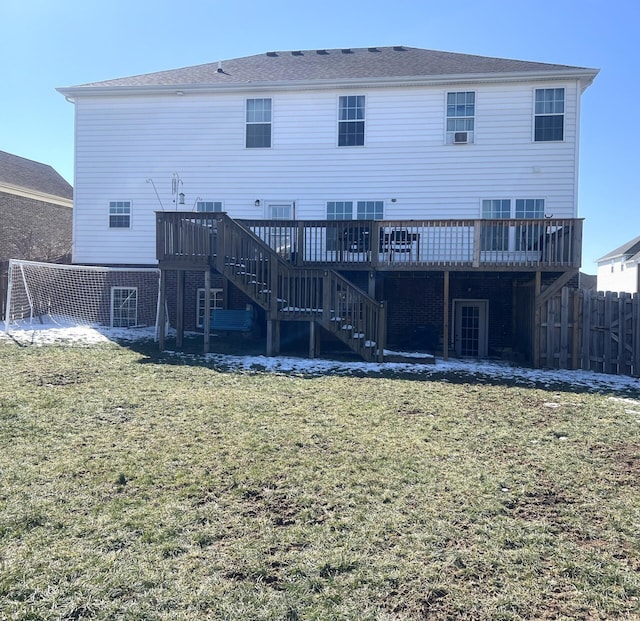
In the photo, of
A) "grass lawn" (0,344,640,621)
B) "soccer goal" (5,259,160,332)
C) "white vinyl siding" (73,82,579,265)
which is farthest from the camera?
"soccer goal" (5,259,160,332)

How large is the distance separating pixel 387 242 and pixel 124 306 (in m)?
8.06

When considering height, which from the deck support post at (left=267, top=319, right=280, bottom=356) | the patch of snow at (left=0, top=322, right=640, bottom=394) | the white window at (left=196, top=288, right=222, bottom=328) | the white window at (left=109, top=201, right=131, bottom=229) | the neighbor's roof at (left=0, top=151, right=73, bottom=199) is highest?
the neighbor's roof at (left=0, top=151, right=73, bottom=199)

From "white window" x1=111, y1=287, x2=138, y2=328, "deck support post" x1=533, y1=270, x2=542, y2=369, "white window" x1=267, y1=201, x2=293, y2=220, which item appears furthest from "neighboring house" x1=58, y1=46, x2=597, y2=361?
"white window" x1=111, y1=287, x2=138, y2=328

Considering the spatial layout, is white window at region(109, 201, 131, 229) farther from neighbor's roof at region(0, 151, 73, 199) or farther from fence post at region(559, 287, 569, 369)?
fence post at region(559, 287, 569, 369)

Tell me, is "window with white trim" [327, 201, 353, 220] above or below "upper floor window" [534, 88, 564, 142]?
below

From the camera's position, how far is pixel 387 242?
11.7 m

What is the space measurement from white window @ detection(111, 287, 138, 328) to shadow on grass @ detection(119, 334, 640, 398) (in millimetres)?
3249

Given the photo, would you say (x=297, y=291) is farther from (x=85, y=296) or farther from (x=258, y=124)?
(x=85, y=296)

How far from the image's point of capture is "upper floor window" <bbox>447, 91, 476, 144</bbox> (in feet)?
42.9

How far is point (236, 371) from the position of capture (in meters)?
8.88

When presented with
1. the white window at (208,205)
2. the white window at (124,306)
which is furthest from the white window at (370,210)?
the white window at (124,306)

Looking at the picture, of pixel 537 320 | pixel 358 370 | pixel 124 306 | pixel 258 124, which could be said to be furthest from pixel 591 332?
pixel 124 306

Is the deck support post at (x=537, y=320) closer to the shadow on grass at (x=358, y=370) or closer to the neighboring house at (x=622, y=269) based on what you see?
the shadow on grass at (x=358, y=370)

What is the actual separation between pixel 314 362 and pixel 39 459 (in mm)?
6215
